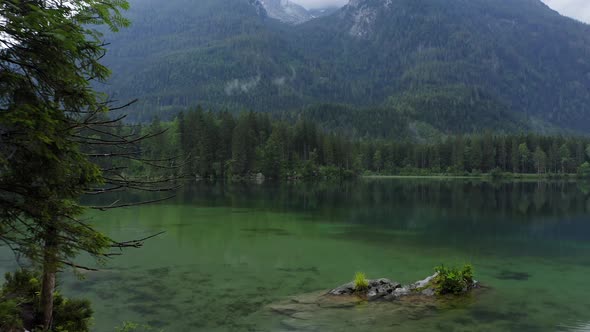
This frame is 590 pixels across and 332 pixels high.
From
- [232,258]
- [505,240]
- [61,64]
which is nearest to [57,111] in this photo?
[61,64]

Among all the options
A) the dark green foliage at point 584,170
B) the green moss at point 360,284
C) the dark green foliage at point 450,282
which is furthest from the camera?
the dark green foliage at point 584,170

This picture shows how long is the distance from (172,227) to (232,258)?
15008 mm

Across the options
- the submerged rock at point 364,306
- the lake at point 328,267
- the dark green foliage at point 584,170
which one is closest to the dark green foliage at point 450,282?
the submerged rock at point 364,306

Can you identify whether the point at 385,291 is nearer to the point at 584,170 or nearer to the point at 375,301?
the point at 375,301

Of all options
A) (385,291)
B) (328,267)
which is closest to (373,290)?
(385,291)

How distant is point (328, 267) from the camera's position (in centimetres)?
2703

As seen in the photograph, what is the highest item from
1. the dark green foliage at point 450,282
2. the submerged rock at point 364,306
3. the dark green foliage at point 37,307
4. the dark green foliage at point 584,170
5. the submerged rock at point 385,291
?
the dark green foliage at point 584,170

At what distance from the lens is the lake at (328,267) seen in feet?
56.7

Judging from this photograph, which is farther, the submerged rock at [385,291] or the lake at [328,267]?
the submerged rock at [385,291]

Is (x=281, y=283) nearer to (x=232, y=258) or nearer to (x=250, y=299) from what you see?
(x=250, y=299)

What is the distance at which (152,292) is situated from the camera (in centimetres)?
2075

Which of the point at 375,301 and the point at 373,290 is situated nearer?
the point at 375,301

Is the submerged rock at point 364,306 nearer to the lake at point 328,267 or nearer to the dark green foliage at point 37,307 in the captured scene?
the lake at point 328,267

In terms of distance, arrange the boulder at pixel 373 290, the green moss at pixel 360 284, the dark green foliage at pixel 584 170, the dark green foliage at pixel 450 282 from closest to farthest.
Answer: the boulder at pixel 373 290
the green moss at pixel 360 284
the dark green foliage at pixel 450 282
the dark green foliage at pixel 584 170
